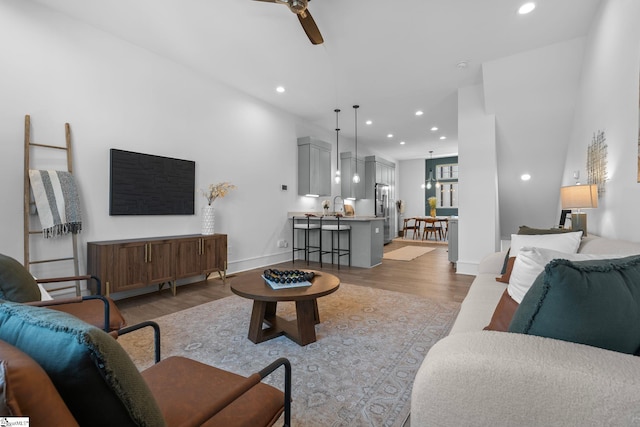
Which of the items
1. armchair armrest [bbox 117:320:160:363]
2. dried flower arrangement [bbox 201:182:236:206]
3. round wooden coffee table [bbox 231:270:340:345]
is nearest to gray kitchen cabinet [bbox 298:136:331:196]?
dried flower arrangement [bbox 201:182:236:206]

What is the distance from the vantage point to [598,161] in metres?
2.83

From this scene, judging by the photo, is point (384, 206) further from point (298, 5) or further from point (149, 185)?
point (298, 5)

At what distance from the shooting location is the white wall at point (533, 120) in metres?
3.74

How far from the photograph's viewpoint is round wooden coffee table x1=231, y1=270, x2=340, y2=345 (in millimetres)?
2143

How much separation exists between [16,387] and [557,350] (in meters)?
1.11

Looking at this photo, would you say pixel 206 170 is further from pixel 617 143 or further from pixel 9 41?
pixel 617 143

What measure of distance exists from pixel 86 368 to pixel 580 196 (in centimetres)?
364

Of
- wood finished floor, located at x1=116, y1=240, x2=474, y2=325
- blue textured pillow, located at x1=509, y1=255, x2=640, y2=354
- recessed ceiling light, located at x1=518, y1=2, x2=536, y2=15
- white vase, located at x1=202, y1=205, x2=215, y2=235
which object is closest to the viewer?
blue textured pillow, located at x1=509, y1=255, x2=640, y2=354

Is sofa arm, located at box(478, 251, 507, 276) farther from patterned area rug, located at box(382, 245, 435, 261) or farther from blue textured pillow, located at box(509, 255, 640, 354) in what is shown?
patterned area rug, located at box(382, 245, 435, 261)

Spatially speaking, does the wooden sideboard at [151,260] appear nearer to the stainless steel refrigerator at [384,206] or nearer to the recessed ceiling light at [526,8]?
the recessed ceiling light at [526,8]

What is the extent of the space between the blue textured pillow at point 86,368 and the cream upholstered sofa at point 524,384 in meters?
0.70

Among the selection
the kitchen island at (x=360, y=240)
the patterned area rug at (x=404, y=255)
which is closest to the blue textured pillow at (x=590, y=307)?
the kitchen island at (x=360, y=240)

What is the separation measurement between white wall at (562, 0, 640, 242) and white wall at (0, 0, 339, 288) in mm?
4546

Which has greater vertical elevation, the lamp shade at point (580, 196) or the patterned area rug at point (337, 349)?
the lamp shade at point (580, 196)
